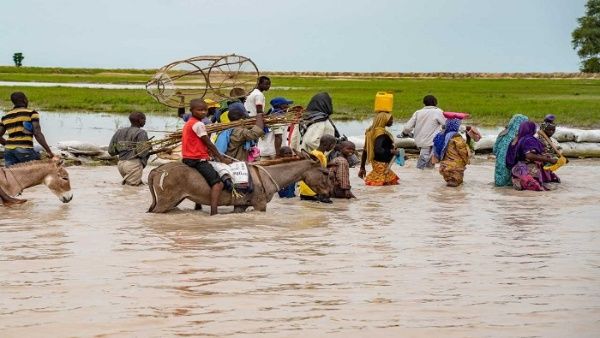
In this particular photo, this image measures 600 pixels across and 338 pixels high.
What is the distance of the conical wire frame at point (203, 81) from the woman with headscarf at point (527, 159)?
3.69 m

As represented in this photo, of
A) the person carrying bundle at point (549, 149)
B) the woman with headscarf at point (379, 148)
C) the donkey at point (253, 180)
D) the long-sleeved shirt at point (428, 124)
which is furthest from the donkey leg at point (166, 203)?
the long-sleeved shirt at point (428, 124)

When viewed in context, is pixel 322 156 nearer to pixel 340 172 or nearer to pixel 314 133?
pixel 340 172

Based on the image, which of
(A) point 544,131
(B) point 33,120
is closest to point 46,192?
(B) point 33,120

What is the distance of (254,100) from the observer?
41.0ft

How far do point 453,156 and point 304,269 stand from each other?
6.61 meters

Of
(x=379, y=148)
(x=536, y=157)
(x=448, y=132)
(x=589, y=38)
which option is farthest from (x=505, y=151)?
(x=589, y=38)

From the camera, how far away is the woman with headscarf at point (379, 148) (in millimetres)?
13773

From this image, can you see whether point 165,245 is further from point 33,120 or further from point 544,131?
point 544,131

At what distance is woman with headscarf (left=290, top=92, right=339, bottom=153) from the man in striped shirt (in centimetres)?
326

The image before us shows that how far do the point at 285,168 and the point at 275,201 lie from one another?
1.02 m

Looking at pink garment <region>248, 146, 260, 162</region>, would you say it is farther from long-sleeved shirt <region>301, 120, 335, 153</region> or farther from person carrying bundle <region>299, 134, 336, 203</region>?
long-sleeved shirt <region>301, 120, 335, 153</region>

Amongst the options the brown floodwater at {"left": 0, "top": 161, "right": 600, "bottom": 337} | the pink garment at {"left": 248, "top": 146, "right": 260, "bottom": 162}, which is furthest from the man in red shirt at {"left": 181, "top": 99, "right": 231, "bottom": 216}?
the pink garment at {"left": 248, "top": 146, "right": 260, "bottom": 162}

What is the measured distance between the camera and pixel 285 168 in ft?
36.6

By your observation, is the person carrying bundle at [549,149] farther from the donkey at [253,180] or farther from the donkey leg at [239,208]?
the donkey leg at [239,208]
